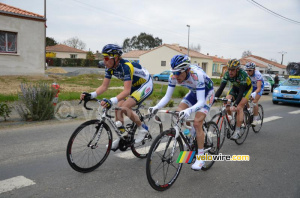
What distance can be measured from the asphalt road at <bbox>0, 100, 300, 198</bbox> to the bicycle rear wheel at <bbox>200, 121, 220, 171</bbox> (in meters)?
0.13

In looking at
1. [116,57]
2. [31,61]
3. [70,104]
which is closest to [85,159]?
[116,57]

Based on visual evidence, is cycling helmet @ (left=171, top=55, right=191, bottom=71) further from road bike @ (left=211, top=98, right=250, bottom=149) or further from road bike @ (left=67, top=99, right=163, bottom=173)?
road bike @ (left=211, top=98, right=250, bottom=149)

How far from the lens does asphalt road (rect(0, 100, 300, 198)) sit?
3.65 m

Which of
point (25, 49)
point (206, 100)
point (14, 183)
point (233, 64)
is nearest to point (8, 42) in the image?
point (25, 49)

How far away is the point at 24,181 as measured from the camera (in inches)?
151

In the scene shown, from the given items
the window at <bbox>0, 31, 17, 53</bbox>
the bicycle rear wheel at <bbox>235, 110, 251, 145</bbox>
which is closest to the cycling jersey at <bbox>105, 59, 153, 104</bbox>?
the bicycle rear wheel at <bbox>235, 110, 251, 145</bbox>

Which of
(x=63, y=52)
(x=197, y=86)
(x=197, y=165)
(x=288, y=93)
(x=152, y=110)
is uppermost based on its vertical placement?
(x=63, y=52)

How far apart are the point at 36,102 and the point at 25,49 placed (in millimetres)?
15156

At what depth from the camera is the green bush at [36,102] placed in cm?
805

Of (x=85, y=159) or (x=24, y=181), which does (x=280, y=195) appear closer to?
(x=85, y=159)

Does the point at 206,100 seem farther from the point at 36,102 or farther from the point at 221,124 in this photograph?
the point at 36,102

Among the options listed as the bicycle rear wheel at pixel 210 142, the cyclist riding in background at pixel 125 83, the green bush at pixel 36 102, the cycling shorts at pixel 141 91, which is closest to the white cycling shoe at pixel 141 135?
the cyclist riding in background at pixel 125 83

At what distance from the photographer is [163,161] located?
12.5 feet

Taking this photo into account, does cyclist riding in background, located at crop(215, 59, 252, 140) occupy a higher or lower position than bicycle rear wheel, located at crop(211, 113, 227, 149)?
higher
